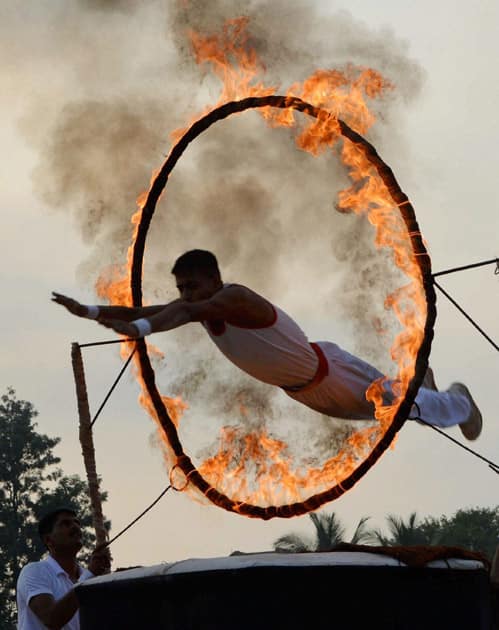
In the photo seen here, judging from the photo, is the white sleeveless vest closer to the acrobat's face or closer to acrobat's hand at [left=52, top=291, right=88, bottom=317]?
the acrobat's face

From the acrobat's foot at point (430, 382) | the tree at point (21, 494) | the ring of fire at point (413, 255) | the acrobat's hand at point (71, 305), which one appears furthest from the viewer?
the tree at point (21, 494)

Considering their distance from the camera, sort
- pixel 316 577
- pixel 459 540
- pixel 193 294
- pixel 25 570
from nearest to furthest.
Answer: pixel 316 577
pixel 25 570
pixel 193 294
pixel 459 540

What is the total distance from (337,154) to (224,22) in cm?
155

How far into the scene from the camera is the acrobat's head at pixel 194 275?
9664 mm

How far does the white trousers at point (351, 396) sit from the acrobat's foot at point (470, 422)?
0.20 meters

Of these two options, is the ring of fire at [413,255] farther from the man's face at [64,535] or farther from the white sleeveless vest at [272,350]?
the man's face at [64,535]

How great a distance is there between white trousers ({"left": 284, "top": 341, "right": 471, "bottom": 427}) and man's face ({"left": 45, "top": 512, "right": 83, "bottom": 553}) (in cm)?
251

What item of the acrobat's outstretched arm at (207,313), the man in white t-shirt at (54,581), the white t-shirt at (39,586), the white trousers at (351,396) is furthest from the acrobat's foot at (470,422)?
the white t-shirt at (39,586)

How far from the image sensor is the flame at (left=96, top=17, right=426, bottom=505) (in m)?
10.5

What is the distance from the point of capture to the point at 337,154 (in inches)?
436

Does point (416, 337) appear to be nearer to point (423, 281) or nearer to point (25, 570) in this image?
point (423, 281)

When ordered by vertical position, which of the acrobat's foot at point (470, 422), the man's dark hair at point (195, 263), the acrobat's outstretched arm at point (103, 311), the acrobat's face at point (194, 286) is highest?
the man's dark hair at point (195, 263)

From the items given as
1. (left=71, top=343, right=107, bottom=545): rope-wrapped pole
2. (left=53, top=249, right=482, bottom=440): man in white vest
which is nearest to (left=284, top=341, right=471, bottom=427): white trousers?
(left=53, top=249, right=482, bottom=440): man in white vest

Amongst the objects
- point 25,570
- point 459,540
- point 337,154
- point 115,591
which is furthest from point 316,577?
point 459,540
